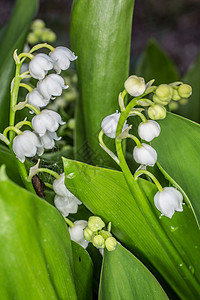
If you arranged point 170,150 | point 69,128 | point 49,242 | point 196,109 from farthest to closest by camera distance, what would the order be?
point 196,109, point 69,128, point 170,150, point 49,242

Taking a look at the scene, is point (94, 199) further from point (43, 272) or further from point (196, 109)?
point (196, 109)

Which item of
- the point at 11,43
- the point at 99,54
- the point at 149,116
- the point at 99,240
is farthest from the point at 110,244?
the point at 11,43

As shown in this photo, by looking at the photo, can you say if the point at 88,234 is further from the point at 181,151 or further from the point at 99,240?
the point at 181,151

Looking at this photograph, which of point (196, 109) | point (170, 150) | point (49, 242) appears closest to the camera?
point (49, 242)

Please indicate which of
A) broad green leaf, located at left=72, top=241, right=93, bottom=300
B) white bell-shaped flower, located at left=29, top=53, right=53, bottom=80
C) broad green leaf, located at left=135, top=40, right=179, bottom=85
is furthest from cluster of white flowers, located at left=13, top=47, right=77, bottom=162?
broad green leaf, located at left=135, top=40, right=179, bottom=85

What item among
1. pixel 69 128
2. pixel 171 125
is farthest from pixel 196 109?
pixel 171 125

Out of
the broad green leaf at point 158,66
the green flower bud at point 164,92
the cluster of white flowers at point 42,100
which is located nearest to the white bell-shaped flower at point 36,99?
the cluster of white flowers at point 42,100

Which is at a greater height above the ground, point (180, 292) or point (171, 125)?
point (171, 125)

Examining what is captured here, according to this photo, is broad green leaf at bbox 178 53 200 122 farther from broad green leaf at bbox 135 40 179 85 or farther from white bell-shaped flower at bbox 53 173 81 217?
white bell-shaped flower at bbox 53 173 81 217

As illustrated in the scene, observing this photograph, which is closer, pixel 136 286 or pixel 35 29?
pixel 136 286
